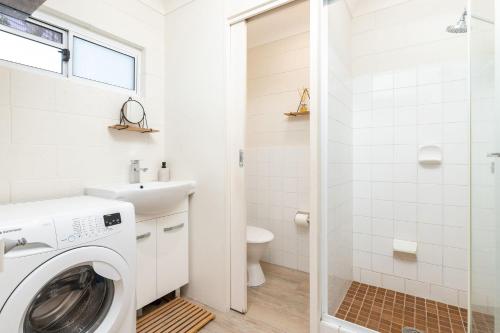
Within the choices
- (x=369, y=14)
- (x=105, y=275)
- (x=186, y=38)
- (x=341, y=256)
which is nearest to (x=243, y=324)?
(x=341, y=256)

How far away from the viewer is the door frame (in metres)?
1.42

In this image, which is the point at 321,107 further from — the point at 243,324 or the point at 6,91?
the point at 6,91

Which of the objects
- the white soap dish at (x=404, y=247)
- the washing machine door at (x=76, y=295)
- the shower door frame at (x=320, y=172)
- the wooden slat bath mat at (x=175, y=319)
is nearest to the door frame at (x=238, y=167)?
the shower door frame at (x=320, y=172)

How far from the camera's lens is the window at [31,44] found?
4.50ft

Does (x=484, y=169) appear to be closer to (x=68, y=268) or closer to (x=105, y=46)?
(x=68, y=268)

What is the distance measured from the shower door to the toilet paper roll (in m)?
1.27

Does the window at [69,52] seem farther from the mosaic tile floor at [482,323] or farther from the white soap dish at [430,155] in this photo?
the mosaic tile floor at [482,323]

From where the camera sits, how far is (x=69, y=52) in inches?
62.8

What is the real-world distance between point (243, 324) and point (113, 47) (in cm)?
214

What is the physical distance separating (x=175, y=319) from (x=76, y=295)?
2.37ft

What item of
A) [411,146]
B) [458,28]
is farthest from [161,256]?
[458,28]

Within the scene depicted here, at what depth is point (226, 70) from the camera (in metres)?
1.72

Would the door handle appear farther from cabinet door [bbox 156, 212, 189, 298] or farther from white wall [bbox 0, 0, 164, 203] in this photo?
white wall [bbox 0, 0, 164, 203]

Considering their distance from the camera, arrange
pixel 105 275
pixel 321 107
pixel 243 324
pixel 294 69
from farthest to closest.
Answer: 1. pixel 294 69
2. pixel 243 324
3. pixel 321 107
4. pixel 105 275
